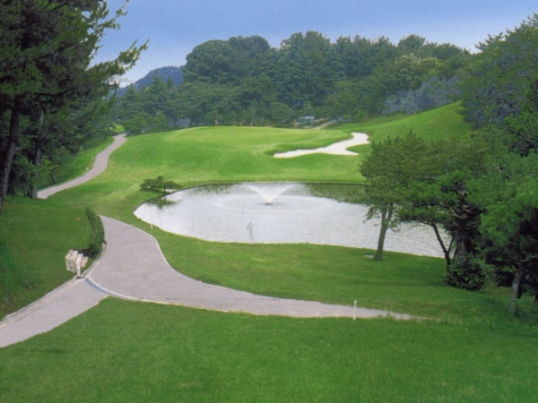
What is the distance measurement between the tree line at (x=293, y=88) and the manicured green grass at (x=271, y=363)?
76.6 meters

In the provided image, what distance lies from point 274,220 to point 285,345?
24804 mm

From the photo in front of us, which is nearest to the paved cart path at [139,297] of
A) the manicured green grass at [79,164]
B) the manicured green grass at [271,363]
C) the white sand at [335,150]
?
the manicured green grass at [271,363]

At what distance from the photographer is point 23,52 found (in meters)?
16.8

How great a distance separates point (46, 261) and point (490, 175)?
59.4 feet

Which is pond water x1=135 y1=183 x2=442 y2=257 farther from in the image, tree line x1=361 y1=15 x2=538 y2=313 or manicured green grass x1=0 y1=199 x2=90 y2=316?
manicured green grass x1=0 y1=199 x2=90 y2=316

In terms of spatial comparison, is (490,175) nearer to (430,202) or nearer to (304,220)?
(430,202)

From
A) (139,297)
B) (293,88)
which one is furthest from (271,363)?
(293,88)

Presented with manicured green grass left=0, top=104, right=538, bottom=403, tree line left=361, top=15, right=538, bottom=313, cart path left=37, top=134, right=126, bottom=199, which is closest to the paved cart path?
manicured green grass left=0, top=104, right=538, bottom=403

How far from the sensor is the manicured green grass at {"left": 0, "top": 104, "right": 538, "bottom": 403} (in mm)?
8570

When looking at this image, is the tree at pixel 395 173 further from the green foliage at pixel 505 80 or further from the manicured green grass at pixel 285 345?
the green foliage at pixel 505 80

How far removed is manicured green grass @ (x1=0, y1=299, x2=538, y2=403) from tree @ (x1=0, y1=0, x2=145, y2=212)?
8.47 metres

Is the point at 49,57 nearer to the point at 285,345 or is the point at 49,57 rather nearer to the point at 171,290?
the point at 171,290

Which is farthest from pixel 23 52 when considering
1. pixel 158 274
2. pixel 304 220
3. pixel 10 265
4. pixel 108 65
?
pixel 304 220

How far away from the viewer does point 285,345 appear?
11.0 metres
